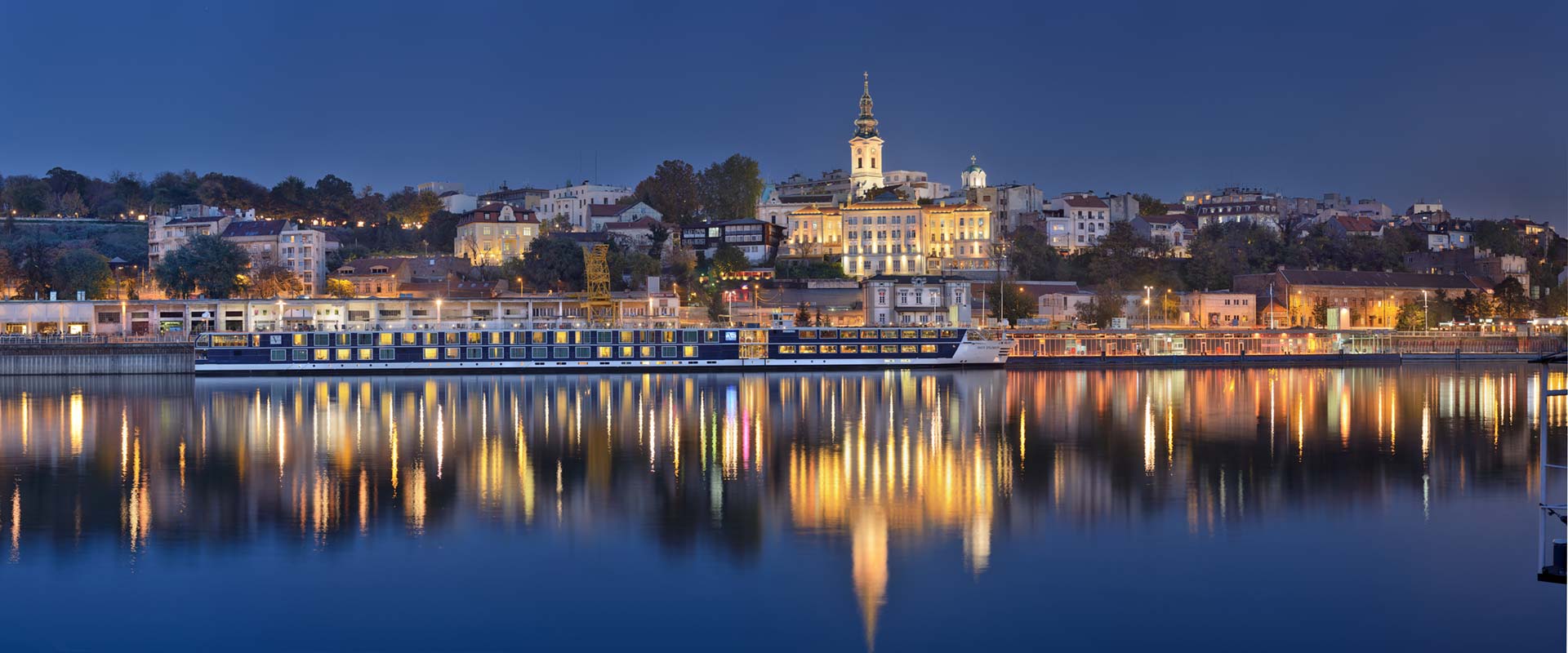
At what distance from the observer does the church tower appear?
266 feet

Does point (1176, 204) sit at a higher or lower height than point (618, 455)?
higher

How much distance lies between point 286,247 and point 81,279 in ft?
33.4

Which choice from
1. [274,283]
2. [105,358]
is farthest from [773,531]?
[274,283]

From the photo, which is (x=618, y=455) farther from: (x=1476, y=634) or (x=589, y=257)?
(x=589, y=257)

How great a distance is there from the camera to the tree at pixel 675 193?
82.9 meters

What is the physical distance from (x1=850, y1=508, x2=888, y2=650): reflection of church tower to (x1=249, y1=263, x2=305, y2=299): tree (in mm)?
46770

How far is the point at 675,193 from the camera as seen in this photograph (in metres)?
83.5

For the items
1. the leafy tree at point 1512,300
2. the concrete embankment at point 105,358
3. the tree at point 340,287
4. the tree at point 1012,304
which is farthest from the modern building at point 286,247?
the leafy tree at point 1512,300

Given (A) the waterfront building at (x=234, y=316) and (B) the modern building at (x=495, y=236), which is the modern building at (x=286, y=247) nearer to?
(B) the modern building at (x=495, y=236)

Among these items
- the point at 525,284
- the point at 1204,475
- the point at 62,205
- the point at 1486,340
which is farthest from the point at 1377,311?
the point at 62,205

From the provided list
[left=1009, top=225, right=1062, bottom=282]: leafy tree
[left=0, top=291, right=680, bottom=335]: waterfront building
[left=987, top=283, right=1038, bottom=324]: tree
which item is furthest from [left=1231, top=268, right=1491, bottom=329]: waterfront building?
[left=0, top=291, right=680, bottom=335]: waterfront building

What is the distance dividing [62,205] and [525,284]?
4541 cm

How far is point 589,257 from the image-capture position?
172 feet

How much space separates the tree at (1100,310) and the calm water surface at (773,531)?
26.7m
